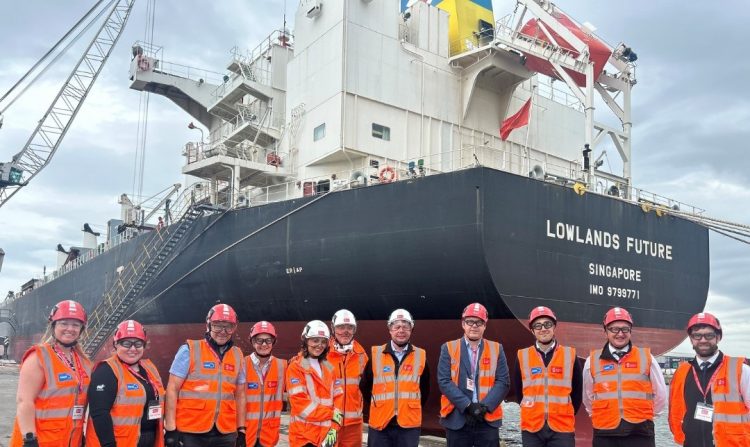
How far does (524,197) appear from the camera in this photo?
39.3 feet

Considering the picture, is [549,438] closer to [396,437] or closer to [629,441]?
[629,441]

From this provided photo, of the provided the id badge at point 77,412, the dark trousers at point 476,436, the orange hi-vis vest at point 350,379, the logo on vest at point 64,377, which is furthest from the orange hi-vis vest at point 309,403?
the logo on vest at point 64,377

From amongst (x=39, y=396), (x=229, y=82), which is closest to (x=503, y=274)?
(x=39, y=396)

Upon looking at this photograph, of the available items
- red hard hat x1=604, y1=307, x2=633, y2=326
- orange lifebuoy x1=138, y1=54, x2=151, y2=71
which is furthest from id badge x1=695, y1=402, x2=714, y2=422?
orange lifebuoy x1=138, y1=54, x2=151, y2=71

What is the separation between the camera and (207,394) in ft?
16.3

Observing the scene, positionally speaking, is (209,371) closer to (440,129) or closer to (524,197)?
(524,197)

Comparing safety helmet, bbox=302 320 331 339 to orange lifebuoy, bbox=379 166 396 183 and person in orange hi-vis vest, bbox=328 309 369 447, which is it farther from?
orange lifebuoy, bbox=379 166 396 183

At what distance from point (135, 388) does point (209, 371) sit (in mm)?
583

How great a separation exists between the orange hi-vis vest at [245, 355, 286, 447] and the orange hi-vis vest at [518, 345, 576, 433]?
2.14 meters

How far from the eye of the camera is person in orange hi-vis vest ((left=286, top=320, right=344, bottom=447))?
514 centimetres

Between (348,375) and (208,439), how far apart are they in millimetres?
1240

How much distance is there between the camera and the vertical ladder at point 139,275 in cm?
1659

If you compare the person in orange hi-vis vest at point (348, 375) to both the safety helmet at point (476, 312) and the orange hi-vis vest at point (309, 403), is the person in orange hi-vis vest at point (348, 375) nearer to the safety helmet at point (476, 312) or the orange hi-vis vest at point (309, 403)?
the orange hi-vis vest at point (309, 403)

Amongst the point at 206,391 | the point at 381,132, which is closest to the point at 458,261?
the point at 381,132
